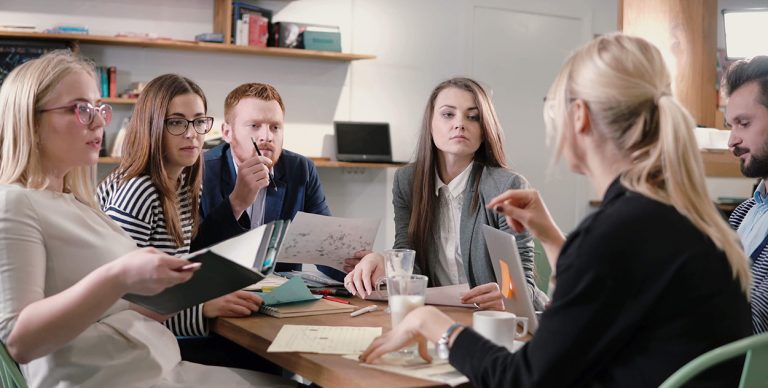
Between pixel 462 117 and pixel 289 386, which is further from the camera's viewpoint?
pixel 462 117

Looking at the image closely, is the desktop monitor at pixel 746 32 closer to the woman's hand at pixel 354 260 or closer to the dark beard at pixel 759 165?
the dark beard at pixel 759 165

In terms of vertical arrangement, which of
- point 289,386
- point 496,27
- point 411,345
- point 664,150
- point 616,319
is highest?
point 496,27

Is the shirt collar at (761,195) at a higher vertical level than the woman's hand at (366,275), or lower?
higher

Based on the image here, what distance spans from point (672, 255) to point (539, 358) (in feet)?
0.84

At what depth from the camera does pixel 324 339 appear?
5.80 feet

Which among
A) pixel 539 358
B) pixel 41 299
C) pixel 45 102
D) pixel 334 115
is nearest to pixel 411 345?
pixel 539 358

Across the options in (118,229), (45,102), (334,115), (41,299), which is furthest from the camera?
(334,115)

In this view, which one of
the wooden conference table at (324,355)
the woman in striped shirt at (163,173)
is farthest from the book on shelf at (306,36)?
the wooden conference table at (324,355)

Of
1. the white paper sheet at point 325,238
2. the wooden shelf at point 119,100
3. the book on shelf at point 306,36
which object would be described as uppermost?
the book on shelf at point 306,36

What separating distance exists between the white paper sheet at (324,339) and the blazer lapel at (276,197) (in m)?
1.09

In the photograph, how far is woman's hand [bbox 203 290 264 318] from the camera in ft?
6.68

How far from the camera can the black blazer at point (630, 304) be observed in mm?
1272

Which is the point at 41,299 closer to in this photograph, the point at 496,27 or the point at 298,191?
the point at 298,191

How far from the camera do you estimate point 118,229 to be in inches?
74.4
